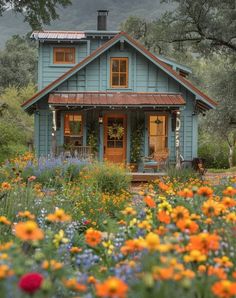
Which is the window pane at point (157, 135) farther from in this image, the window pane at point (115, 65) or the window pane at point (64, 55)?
the window pane at point (64, 55)

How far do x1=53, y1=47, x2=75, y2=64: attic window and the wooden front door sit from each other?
3.77 meters

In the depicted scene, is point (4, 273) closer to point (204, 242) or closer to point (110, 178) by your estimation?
point (204, 242)

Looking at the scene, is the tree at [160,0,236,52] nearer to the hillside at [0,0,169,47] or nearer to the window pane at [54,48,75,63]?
the window pane at [54,48,75,63]

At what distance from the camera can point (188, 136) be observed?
20875mm

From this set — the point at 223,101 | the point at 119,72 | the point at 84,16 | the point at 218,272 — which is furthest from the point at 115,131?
the point at 84,16

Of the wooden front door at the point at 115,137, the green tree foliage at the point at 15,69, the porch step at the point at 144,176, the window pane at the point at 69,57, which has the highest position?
the green tree foliage at the point at 15,69

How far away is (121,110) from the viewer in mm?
20500

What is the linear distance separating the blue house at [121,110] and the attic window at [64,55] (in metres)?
2.43

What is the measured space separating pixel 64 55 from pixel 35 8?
14.5ft

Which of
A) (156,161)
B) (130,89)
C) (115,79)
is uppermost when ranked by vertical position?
(115,79)

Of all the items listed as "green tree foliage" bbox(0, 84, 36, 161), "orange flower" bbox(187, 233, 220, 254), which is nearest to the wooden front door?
"green tree foliage" bbox(0, 84, 36, 161)

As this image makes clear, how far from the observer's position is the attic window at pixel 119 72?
65.3ft

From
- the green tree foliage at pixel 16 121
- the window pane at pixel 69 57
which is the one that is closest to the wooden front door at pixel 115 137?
the window pane at pixel 69 57

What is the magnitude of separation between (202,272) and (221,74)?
23560 mm
